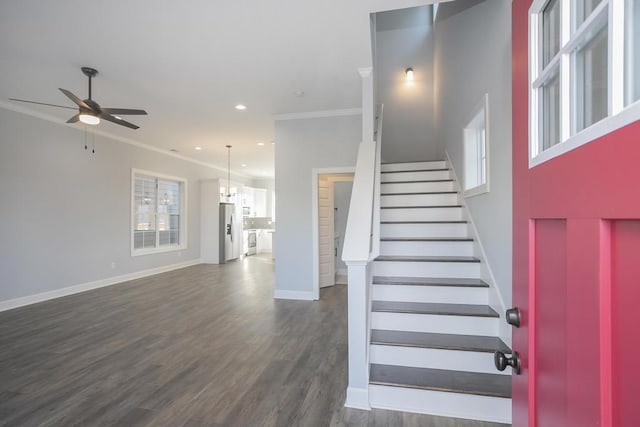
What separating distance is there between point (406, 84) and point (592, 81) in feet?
18.4

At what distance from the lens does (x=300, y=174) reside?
4820 mm

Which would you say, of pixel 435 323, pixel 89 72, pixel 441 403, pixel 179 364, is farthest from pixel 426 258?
pixel 89 72

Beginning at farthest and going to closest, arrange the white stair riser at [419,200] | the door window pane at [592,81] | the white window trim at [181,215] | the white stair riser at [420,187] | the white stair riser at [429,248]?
the white window trim at [181,215] < the white stair riser at [420,187] < the white stair riser at [419,200] < the white stair riser at [429,248] < the door window pane at [592,81]

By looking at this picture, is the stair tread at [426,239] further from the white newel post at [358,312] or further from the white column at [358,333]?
the white column at [358,333]

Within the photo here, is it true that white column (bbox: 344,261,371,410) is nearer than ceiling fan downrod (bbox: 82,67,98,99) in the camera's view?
Yes

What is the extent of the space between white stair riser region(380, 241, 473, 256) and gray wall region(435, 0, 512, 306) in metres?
0.24

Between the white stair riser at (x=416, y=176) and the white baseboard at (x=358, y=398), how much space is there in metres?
2.72

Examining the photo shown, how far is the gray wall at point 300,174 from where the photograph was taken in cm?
469

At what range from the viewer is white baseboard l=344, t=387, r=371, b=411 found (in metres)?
2.01

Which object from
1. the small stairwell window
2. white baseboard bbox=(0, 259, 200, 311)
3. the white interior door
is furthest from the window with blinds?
the small stairwell window

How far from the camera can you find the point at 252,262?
8.70 meters

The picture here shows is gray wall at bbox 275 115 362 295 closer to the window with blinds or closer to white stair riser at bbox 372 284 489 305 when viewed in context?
white stair riser at bbox 372 284 489 305

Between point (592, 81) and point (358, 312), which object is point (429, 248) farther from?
point (592, 81)

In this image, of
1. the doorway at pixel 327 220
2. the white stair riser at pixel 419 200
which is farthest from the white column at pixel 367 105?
the doorway at pixel 327 220
